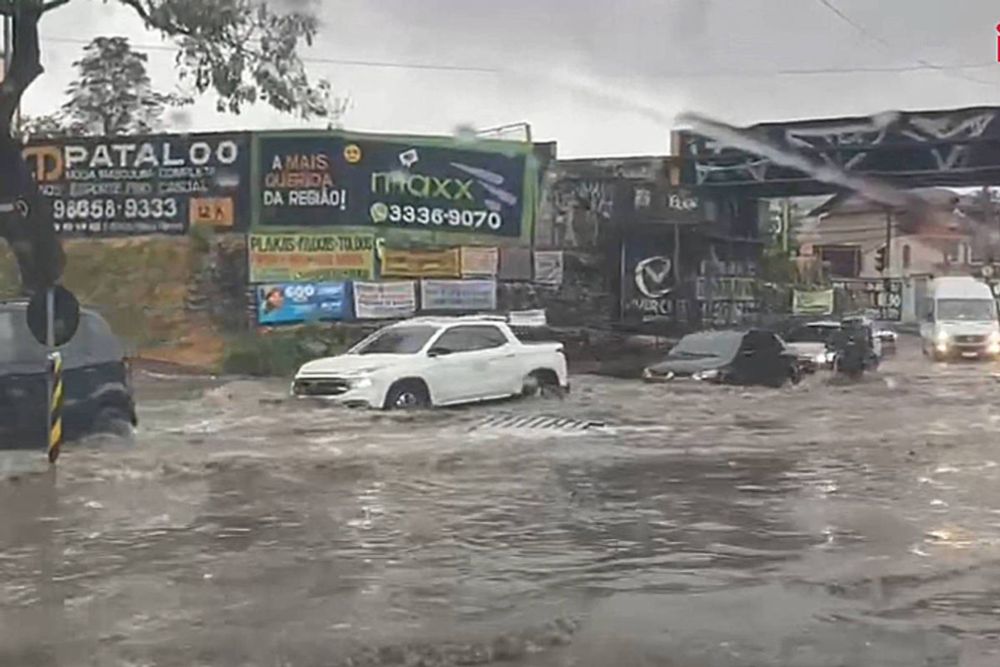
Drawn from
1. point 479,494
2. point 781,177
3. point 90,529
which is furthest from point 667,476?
point 781,177

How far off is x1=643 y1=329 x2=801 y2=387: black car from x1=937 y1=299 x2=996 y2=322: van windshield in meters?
2.20

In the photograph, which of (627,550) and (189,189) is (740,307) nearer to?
(189,189)

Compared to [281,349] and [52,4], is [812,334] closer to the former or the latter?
[281,349]

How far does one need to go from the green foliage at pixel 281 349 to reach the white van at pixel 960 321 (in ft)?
27.7

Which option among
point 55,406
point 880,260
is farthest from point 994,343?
point 55,406

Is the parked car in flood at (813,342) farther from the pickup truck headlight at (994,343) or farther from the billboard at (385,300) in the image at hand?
the billboard at (385,300)

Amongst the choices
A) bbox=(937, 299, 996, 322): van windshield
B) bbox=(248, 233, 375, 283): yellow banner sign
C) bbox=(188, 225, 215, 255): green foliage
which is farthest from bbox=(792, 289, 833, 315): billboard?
bbox=(188, 225, 215, 255): green foliage

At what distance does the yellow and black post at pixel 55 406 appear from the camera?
49.6ft

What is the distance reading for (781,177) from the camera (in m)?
21.7

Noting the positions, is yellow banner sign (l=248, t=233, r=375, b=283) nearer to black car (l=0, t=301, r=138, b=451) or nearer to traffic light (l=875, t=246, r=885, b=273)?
black car (l=0, t=301, r=138, b=451)

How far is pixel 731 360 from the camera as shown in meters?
22.9

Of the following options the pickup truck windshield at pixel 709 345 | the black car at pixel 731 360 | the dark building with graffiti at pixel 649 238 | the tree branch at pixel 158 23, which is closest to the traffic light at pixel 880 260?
the dark building with graffiti at pixel 649 238

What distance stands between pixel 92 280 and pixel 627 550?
1155 cm

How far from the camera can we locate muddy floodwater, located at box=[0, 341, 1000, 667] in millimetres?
7840
